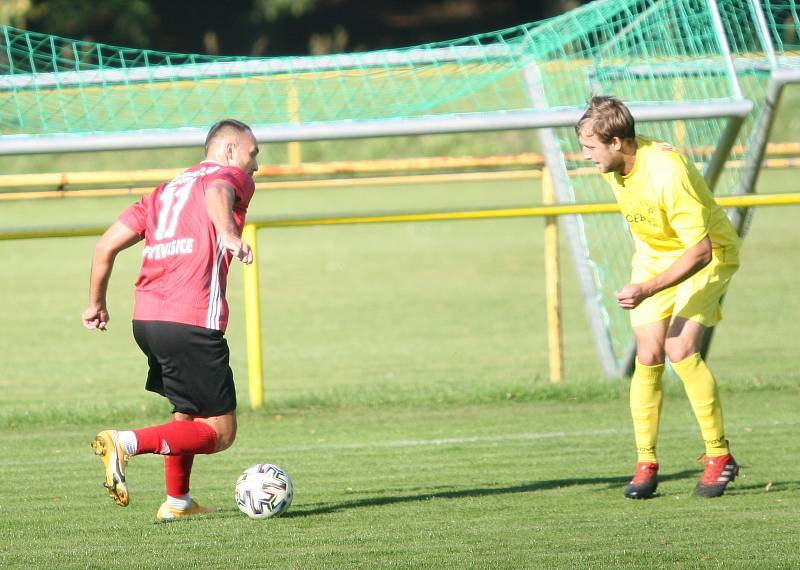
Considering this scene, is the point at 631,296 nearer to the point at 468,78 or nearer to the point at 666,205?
the point at 666,205

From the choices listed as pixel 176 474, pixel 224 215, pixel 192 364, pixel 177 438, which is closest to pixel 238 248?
pixel 224 215

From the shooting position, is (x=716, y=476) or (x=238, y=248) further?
(x=716, y=476)

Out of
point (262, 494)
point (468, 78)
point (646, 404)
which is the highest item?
point (468, 78)

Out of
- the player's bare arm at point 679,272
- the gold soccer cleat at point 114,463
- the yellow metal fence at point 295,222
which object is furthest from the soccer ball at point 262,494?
the yellow metal fence at point 295,222

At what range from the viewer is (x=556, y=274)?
9.10 m

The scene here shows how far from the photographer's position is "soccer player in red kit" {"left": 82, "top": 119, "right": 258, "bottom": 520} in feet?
17.3

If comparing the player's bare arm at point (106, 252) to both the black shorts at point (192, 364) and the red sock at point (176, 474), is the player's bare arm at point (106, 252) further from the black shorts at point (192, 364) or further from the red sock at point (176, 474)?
the red sock at point (176, 474)

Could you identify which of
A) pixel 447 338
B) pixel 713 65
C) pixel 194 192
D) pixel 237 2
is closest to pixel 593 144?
pixel 194 192

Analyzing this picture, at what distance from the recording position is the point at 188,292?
527 centimetres

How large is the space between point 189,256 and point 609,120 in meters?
1.78

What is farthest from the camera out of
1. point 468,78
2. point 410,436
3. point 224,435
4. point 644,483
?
point 468,78

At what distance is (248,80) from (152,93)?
653 mm

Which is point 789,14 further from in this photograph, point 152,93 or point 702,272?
point 152,93

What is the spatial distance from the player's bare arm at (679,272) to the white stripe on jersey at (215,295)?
1587mm
